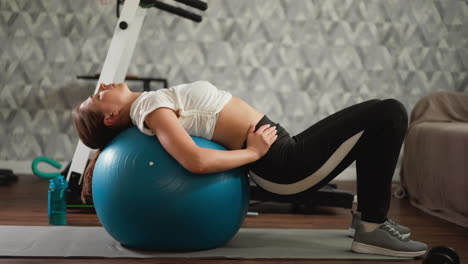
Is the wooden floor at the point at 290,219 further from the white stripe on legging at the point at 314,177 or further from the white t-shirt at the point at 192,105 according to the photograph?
the white t-shirt at the point at 192,105

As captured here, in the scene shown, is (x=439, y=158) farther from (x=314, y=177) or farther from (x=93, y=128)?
(x=93, y=128)

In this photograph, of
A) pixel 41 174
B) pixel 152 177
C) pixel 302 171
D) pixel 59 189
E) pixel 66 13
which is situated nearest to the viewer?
pixel 152 177

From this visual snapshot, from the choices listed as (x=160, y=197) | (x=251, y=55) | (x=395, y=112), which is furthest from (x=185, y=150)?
(x=251, y=55)

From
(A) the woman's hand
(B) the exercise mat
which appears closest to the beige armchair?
(B) the exercise mat

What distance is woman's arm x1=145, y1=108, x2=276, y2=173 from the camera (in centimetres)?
174

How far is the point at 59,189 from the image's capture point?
249 cm

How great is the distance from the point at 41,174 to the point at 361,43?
9.12 ft

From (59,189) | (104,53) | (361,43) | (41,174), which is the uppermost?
(361,43)

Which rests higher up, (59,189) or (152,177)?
(152,177)

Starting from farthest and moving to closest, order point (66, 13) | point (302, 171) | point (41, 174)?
point (66, 13) < point (41, 174) < point (302, 171)

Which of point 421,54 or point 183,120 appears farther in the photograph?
point 421,54

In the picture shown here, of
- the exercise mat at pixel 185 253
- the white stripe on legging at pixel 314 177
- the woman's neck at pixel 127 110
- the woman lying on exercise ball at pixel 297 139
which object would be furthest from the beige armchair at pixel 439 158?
the woman's neck at pixel 127 110

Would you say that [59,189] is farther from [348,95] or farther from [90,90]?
[348,95]

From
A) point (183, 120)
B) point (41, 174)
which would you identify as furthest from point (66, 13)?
point (183, 120)
